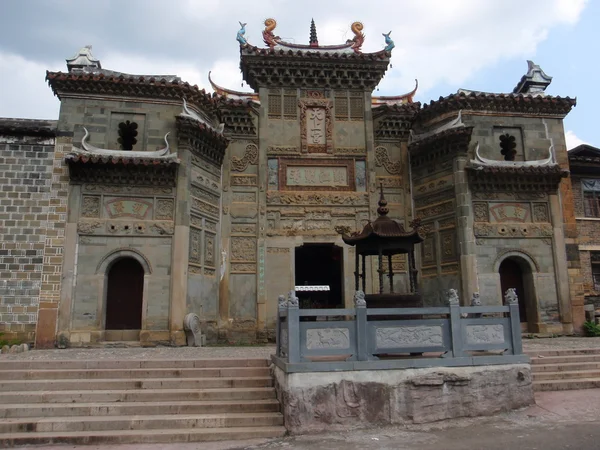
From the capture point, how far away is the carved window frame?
17.2 m

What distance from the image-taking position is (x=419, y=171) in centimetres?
1716

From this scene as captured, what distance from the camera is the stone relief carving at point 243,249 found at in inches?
637

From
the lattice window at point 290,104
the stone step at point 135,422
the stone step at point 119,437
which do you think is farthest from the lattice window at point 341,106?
the stone step at point 119,437

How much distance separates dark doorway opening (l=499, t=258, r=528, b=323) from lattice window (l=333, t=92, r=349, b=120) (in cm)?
721

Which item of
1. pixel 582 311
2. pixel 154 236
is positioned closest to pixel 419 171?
pixel 582 311

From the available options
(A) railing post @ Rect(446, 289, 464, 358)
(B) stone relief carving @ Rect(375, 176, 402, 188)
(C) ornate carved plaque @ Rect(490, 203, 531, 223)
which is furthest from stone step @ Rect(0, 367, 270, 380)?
(C) ornate carved plaque @ Rect(490, 203, 531, 223)

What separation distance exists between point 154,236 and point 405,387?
8.97m

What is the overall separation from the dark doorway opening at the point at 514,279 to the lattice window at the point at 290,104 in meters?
8.48

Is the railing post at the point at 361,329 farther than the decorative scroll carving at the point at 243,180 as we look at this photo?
No

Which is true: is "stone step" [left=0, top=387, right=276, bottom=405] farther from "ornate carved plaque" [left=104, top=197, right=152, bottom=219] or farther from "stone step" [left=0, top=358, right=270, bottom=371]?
"ornate carved plaque" [left=104, top=197, right=152, bottom=219]

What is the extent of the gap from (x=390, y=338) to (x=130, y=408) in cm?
425

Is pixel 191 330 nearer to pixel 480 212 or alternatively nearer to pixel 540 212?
pixel 480 212

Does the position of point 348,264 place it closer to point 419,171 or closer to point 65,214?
point 419,171

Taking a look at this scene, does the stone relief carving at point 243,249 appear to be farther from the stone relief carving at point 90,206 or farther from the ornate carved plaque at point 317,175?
the stone relief carving at point 90,206
